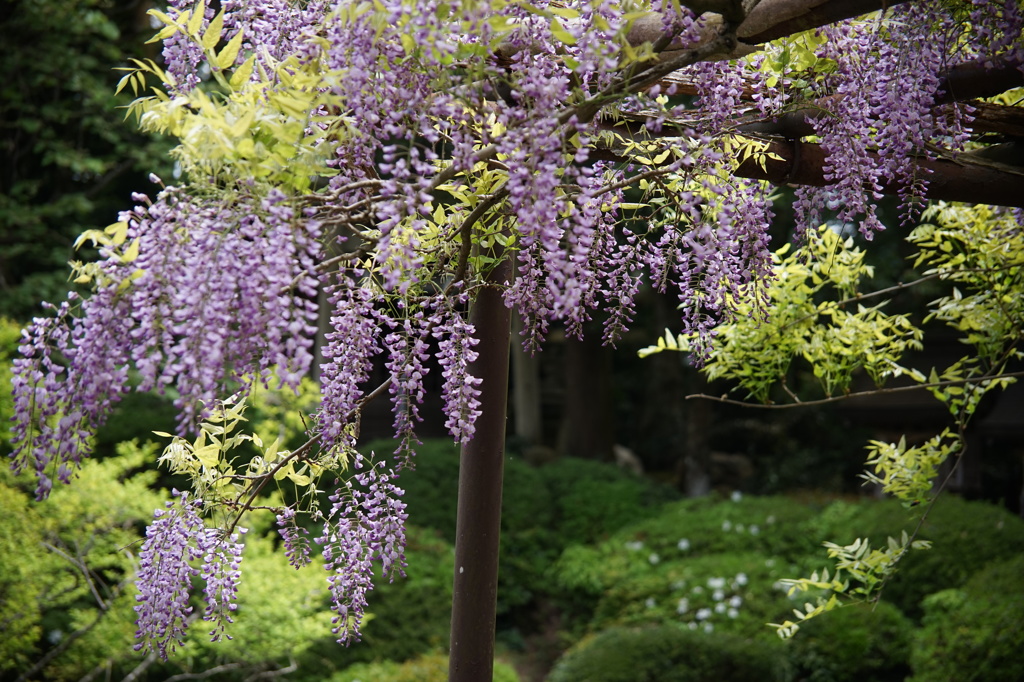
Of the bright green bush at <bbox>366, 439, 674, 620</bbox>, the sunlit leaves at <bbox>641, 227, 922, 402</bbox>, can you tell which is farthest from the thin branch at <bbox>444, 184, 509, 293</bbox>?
the bright green bush at <bbox>366, 439, 674, 620</bbox>

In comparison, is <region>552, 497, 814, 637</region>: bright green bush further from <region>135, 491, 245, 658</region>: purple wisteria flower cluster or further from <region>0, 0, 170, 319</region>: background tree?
<region>0, 0, 170, 319</region>: background tree

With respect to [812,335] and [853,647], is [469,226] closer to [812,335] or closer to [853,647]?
[812,335]

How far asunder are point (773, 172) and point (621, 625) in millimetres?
4746

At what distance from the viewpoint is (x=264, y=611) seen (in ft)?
15.4

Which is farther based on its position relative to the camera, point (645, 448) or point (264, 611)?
point (645, 448)

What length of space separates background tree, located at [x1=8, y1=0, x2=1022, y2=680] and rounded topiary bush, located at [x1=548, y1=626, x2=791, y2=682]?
307 centimetres

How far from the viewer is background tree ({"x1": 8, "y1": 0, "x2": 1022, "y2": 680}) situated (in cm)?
154

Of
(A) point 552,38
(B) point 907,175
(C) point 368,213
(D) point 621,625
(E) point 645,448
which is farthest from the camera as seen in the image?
(E) point 645,448

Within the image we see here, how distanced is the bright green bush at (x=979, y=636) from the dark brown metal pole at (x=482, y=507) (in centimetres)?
343

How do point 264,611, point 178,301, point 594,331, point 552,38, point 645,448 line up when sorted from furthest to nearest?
point 645,448
point 594,331
point 264,611
point 552,38
point 178,301

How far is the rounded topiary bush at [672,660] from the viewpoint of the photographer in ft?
16.8

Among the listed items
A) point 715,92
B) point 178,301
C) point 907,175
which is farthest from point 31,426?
point 907,175

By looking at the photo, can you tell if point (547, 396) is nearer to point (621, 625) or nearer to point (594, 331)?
point (594, 331)

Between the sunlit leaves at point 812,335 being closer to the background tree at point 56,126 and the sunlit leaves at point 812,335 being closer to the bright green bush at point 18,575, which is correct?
the bright green bush at point 18,575
